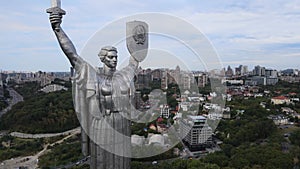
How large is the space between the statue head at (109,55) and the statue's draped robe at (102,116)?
8cm

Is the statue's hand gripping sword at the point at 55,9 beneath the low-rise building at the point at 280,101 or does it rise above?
above

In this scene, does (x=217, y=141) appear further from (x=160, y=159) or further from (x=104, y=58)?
(x=104, y=58)

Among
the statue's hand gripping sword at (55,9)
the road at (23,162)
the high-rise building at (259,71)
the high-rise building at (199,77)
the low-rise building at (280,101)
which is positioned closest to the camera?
the statue's hand gripping sword at (55,9)

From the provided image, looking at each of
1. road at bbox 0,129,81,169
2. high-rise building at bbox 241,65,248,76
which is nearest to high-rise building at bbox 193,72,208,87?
road at bbox 0,129,81,169

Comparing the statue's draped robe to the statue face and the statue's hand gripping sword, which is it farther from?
the statue's hand gripping sword

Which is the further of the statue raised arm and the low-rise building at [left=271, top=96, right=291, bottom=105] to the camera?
the low-rise building at [left=271, top=96, right=291, bottom=105]

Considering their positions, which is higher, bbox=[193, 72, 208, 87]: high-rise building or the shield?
the shield

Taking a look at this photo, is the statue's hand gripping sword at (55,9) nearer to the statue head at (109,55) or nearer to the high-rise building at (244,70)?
the statue head at (109,55)

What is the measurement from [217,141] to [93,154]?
14.2 m

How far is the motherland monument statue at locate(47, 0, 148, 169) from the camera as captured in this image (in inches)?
64.4

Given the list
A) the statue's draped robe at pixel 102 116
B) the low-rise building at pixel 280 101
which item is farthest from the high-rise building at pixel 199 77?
the low-rise building at pixel 280 101

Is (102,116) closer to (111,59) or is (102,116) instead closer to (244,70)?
(111,59)

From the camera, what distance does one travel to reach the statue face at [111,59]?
5.56ft

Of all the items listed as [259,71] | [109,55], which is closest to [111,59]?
[109,55]
